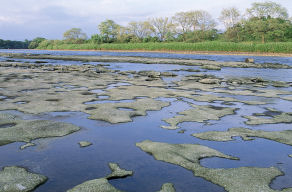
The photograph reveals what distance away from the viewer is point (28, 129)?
19.8ft

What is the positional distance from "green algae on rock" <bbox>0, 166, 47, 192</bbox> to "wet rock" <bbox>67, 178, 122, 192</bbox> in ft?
1.98

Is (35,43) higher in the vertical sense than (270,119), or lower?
higher

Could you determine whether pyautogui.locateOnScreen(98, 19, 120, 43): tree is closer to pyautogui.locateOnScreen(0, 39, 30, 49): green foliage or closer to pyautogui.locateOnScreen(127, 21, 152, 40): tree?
pyautogui.locateOnScreen(127, 21, 152, 40): tree

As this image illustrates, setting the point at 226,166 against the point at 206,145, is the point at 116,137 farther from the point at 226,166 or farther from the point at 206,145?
the point at 226,166

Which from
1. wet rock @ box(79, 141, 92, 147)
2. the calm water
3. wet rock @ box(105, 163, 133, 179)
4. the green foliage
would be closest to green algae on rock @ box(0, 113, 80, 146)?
the calm water

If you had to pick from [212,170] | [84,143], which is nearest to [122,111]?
[84,143]

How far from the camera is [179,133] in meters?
6.09

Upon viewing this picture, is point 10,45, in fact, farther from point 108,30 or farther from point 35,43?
point 108,30

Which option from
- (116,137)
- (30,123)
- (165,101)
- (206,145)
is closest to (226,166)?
(206,145)

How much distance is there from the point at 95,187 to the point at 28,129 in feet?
10.3

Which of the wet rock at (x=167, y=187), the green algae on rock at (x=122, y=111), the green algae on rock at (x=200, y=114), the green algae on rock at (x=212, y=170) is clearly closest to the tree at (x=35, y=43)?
the green algae on rock at (x=122, y=111)

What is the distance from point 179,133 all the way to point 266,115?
10.5 feet

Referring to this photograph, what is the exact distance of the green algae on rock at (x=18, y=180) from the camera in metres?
3.58

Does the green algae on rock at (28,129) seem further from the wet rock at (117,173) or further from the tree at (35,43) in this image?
the tree at (35,43)
